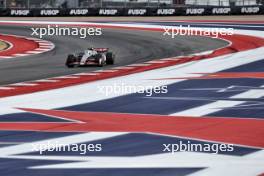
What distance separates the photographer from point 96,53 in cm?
1530

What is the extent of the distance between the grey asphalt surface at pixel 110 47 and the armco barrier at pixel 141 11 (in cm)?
1143

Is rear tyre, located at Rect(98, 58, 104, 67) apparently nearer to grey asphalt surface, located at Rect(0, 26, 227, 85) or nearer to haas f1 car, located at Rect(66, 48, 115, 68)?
Result: haas f1 car, located at Rect(66, 48, 115, 68)

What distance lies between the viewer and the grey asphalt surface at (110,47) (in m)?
14.6

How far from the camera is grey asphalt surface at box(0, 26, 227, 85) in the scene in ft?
47.9

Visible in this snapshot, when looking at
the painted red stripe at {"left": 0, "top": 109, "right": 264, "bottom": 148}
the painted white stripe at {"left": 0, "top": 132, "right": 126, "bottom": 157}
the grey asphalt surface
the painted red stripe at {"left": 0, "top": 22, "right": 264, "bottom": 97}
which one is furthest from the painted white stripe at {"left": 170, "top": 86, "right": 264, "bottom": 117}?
the grey asphalt surface

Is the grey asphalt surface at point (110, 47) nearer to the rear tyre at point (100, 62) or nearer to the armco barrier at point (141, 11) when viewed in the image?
the rear tyre at point (100, 62)

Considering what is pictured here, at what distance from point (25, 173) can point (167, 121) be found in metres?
3.05

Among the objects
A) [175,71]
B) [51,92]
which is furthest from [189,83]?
[51,92]

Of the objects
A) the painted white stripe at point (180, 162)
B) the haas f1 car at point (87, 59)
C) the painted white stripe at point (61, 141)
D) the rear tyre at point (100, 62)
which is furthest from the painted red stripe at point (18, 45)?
the painted white stripe at point (180, 162)

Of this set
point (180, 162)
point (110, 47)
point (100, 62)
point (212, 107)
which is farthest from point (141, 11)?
point (180, 162)

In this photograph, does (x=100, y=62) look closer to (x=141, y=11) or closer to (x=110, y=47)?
(x=110, y=47)

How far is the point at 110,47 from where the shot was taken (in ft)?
70.1

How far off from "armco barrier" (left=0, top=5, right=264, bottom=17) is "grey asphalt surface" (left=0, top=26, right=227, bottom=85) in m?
11.4

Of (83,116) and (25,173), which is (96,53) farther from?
(25,173)
